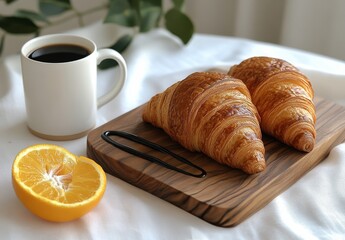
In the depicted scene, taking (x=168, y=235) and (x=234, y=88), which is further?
(x=234, y=88)

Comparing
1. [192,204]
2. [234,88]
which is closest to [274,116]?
[234,88]

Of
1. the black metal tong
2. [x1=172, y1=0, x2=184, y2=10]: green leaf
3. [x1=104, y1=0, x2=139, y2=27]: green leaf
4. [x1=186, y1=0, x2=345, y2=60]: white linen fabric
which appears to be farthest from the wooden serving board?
[x1=186, y1=0, x2=345, y2=60]: white linen fabric

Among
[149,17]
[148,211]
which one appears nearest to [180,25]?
[149,17]

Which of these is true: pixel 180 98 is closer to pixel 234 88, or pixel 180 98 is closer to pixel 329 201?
pixel 234 88

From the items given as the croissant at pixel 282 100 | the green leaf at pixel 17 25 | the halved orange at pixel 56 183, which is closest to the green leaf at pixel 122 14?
the green leaf at pixel 17 25

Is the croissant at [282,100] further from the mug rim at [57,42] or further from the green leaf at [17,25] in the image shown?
the green leaf at [17,25]

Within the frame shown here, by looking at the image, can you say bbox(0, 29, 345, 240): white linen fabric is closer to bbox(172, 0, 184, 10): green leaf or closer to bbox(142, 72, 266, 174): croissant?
bbox(142, 72, 266, 174): croissant

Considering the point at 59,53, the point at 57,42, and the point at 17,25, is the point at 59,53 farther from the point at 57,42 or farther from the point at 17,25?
the point at 17,25
